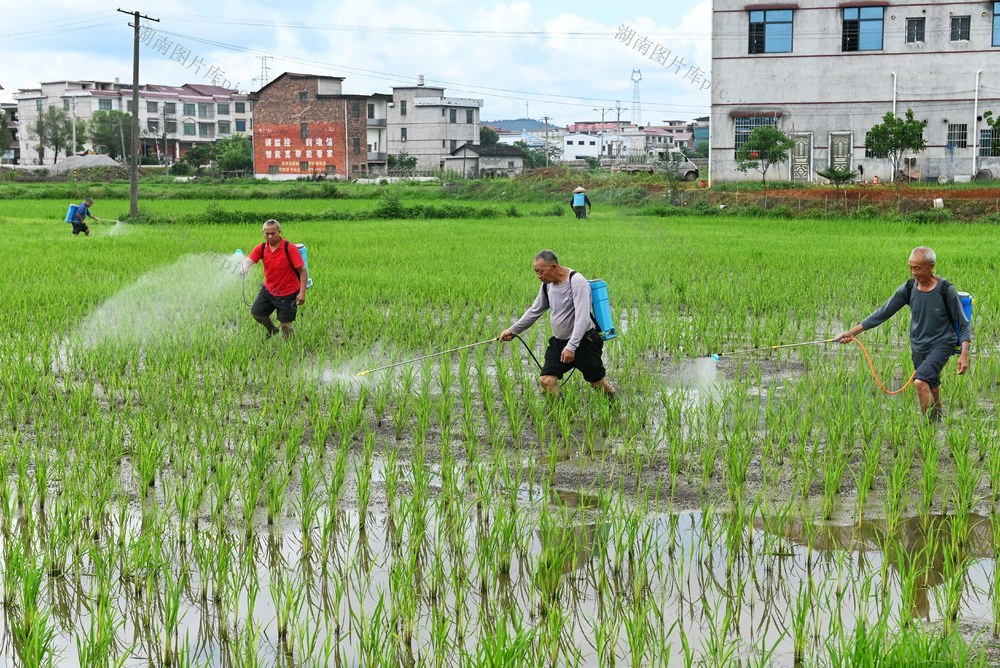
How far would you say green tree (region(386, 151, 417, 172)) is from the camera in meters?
65.8

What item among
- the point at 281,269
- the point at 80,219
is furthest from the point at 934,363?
the point at 80,219

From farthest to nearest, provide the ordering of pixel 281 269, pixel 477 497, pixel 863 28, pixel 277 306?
1. pixel 863 28
2. pixel 277 306
3. pixel 281 269
4. pixel 477 497

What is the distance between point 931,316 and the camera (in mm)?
6688

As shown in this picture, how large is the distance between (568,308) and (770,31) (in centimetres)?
3471

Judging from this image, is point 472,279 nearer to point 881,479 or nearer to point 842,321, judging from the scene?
point 842,321

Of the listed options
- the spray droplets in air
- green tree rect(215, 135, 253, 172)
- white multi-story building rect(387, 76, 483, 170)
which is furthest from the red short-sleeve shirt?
white multi-story building rect(387, 76, 483, 170)

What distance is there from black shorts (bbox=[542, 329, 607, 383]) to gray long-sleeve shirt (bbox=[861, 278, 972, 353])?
5.54 feet

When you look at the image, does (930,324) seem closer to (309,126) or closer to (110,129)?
(309,126)

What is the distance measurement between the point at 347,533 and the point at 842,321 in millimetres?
7745

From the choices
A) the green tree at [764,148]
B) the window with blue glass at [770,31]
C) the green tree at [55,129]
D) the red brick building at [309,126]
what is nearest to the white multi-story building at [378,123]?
the red brick building at [309,126]

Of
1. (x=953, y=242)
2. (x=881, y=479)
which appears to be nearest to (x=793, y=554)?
(x=881, y=479)

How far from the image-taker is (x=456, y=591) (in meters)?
4.12

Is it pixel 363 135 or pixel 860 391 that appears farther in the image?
pixel 363 135

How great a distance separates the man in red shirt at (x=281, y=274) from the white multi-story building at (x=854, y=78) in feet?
103
